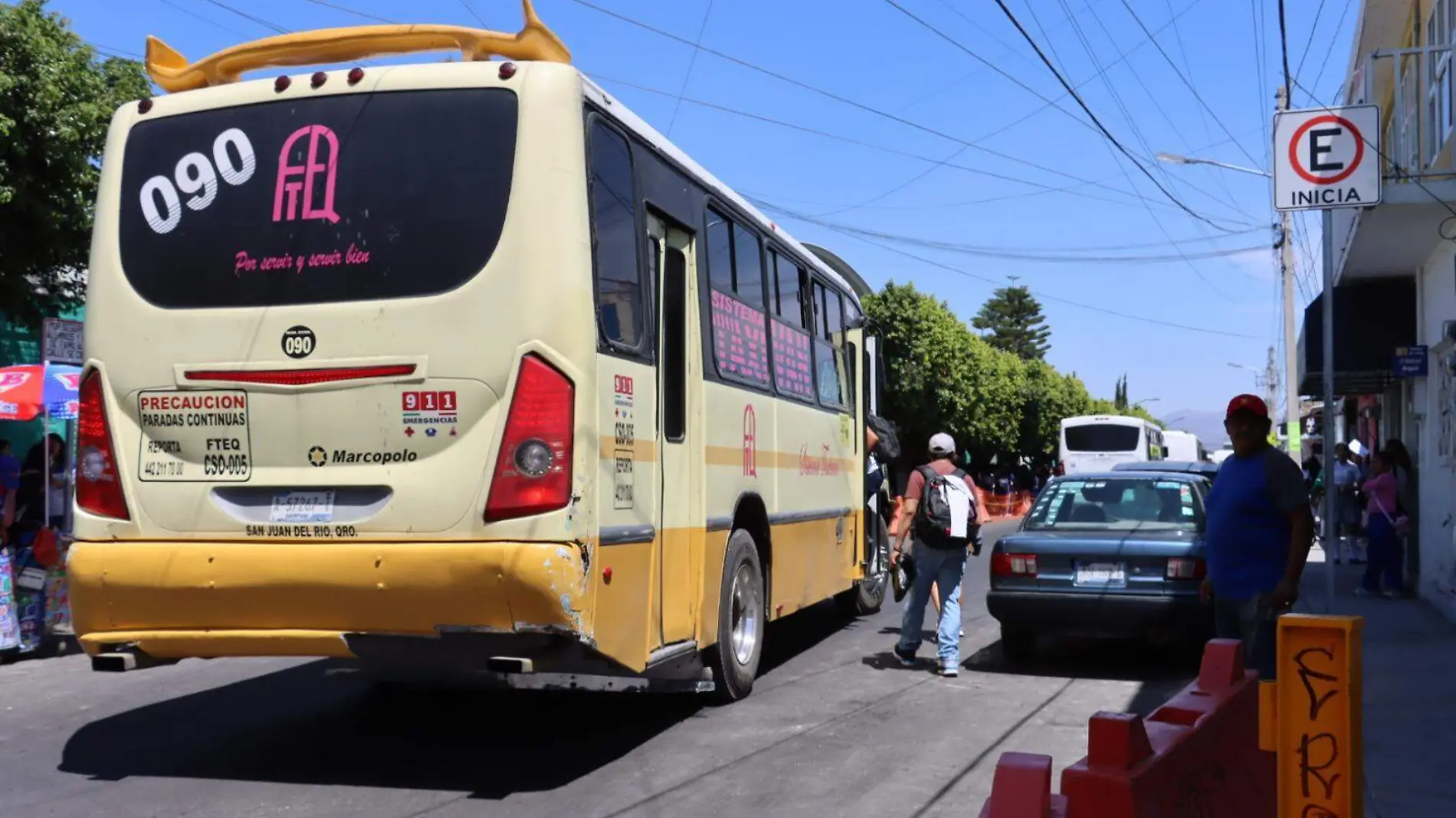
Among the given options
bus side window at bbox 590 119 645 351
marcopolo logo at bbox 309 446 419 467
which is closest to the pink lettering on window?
marcopolo logo at bbox 309 446 419 467

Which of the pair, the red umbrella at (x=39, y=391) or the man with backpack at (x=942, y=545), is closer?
the man with backpack at (x=942, y=545)

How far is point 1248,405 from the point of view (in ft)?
21.6

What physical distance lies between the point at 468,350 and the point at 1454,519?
10981mm

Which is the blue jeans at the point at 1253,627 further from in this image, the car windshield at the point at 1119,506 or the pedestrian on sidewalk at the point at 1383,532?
the pedestrian on sidewalk at the point at 1383,532

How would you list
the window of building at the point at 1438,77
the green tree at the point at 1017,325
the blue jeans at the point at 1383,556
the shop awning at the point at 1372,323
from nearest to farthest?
the window of building at the point at 1438,77 < the blue jeans at the point at 1383,556 < the shop awning at the point at 1372,323 < the green tree at the point at 1017,325

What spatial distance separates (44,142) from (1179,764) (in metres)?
15.2

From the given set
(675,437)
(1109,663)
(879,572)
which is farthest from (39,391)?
(1109,663)

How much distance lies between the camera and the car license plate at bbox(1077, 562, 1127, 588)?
978cm

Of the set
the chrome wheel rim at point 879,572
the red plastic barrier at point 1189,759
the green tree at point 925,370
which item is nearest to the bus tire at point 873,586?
the chrome wheel rim at point 879,572

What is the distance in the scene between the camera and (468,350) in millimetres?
5816

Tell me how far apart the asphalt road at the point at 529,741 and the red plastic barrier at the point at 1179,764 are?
1.49m

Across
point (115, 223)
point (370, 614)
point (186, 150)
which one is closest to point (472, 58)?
point (186, 150)

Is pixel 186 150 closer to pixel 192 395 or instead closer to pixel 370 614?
pixel 192 395

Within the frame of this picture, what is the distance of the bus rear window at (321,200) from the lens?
600cm
